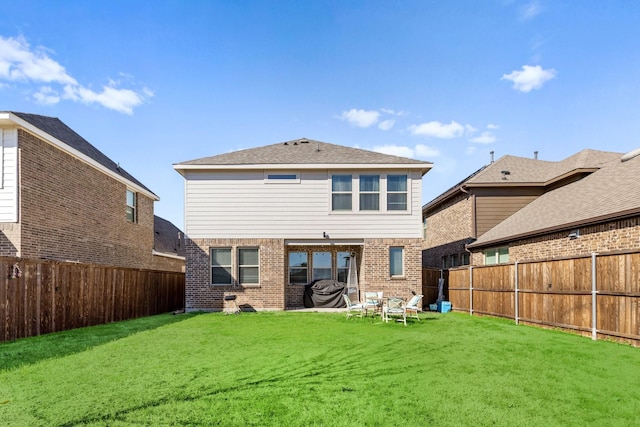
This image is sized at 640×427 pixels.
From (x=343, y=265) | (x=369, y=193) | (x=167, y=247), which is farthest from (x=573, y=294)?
(x=167, y=247)

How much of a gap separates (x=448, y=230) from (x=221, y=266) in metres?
12.3

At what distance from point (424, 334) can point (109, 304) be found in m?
9.65

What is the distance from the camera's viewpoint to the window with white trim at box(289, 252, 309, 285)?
16.6 metres

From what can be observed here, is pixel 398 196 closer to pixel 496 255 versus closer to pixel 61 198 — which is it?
pixel 496 255

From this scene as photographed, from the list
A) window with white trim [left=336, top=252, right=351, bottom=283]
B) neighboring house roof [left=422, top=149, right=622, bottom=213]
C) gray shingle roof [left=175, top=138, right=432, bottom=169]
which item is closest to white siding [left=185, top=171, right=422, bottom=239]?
gray shingle roof [left=175, top=138, right=432, bottom=169]

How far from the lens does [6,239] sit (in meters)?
10.6

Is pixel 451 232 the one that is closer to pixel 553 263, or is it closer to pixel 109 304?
pixel 553 263

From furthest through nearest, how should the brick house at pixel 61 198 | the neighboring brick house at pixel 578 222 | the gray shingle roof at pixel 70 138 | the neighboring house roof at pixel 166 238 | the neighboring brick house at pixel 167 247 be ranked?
the neighboring house roof at pixel 166 238 < the neighboring brick house at pixel 167 247 < the gray shingle roof at pixel 70 138 < the brick house at pixel 61 198 < the neighboring brick house at pixel 578 222

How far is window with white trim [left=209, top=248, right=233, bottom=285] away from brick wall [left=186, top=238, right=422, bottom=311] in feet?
0.60

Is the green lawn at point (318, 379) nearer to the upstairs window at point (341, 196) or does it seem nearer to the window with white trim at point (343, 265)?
the upstairs window at point (341, 196)

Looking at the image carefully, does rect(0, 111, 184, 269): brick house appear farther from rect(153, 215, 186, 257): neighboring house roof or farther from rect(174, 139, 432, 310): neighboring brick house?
rect(153, 215, 186, 257): neighboring house roof

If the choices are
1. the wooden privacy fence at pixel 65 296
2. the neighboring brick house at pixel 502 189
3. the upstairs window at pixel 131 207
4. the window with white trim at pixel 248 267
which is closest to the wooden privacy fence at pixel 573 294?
the neighboring brick house at pixel 502 189

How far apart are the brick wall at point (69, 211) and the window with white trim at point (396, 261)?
37.9 ft

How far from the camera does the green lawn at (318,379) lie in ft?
13.2
